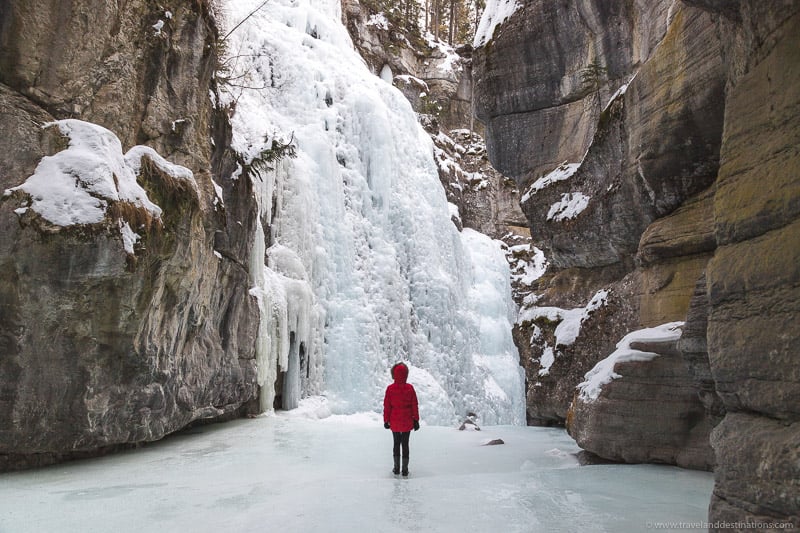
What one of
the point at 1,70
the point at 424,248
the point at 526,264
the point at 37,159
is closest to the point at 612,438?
the point at 37,159

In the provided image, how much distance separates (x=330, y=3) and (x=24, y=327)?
22700 mm

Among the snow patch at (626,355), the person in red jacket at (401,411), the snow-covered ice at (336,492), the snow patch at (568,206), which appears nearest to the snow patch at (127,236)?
the snow-covered ice at (336,492)

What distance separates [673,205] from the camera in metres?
8.59

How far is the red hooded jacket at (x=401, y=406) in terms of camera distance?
6324 mm

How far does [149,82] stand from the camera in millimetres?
7738

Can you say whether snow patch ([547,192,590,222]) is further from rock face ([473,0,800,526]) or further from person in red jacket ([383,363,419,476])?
person in red jacket ([383,363,419,476])

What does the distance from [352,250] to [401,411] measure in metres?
11.2

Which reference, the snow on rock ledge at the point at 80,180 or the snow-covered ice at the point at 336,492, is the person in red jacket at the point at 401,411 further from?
the snow on rock ledge at the point at 80,180

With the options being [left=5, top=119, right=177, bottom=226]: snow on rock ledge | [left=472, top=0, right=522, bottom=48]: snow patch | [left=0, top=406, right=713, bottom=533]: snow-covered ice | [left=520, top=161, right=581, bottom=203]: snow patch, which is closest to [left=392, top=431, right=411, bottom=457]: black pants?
[left=0, top=406, right=713, bottom=533]: snow-covered ice

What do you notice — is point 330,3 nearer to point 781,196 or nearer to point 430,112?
point 430,112

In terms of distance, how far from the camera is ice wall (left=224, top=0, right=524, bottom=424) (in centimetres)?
1451

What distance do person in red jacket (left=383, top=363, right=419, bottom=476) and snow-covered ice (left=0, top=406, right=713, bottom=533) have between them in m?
0.37

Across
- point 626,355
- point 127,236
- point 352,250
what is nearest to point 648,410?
point 626,355

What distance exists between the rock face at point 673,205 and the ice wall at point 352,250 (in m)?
4.50
